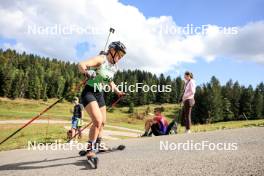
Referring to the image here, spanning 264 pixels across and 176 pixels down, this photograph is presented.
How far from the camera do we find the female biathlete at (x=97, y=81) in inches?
268

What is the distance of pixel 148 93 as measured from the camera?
15562 cm

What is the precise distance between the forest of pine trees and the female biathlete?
228 feet

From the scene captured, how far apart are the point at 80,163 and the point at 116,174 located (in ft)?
4.79

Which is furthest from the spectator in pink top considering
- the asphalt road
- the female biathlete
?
the female biathlete

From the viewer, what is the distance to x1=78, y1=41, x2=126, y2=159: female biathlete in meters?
6.80

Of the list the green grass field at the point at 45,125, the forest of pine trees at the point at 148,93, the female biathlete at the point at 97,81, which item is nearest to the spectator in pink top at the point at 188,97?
the green grass field at the point at 45,125

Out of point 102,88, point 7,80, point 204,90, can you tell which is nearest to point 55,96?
point 7,80

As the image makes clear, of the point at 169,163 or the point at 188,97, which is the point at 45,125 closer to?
the point at 188,97

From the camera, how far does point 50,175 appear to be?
245 inches

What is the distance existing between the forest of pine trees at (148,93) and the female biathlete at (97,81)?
6945cm

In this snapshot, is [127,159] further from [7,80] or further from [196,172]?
[7,80]

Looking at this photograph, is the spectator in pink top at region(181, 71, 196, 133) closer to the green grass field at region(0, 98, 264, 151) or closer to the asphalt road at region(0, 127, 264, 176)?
the green grass field at region(0, 98, 264, 151)

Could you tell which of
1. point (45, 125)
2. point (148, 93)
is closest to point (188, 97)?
point (45, 125)

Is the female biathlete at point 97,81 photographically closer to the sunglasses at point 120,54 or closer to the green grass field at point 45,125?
the sunglasses at point 120,54
